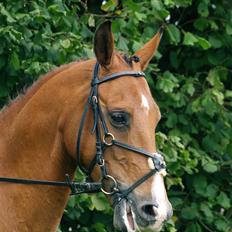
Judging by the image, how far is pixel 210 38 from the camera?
7102 mm

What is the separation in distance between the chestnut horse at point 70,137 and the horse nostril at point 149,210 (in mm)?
59

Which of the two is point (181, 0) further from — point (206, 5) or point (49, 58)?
point (49, 58)

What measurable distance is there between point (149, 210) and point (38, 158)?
75 centimetres

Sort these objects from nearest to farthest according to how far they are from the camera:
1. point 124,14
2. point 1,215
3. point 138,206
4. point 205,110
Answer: point 138,206 → point 1,215 → point 124,14 → point 205,110

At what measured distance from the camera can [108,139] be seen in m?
3.87

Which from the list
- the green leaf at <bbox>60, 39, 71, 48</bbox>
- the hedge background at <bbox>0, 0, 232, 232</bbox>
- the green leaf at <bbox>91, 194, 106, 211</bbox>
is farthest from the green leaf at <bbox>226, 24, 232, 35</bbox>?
the green leaf at <bbox>91, 194, 106, 211</bbox>

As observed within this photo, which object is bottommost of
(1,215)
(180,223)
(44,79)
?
(180,223)

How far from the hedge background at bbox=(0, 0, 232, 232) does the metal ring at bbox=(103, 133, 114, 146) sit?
1703 millimetres

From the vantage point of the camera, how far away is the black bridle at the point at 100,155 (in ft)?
12.3

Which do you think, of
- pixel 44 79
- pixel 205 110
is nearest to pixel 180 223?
pixel 205 110

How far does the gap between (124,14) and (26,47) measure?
36.1 inches

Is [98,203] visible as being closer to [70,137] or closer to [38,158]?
[38,158]

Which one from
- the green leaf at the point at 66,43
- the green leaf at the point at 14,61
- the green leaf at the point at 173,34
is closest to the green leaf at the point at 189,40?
the green leaf at the point at 173,34

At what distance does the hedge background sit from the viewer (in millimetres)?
5688
